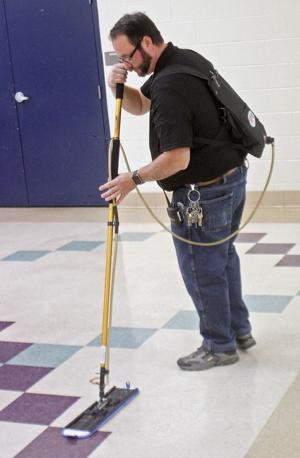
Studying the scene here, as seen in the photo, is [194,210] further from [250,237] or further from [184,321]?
[250,237]

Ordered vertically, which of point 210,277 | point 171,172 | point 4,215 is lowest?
point 4,215

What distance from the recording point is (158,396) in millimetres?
3393

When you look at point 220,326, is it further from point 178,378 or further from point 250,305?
point 250,305

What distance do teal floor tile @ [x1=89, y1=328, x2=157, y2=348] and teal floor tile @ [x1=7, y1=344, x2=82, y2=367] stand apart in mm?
128

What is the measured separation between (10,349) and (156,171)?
1.27 meters

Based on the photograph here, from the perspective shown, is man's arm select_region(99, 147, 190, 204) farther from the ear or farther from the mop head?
the mop head

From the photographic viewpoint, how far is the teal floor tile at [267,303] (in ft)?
13.9

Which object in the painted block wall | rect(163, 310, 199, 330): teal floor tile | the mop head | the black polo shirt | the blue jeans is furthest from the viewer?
the painted block wall

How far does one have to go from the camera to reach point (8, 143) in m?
7.41

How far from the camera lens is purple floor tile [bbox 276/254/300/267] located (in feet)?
16.1

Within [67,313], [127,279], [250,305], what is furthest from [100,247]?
[250,305]

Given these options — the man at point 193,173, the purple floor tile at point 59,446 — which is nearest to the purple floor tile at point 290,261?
the man at point 193,173

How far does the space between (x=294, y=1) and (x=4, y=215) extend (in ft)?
9.27

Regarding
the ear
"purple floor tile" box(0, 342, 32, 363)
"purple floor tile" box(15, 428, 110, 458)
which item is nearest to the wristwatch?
the ear
